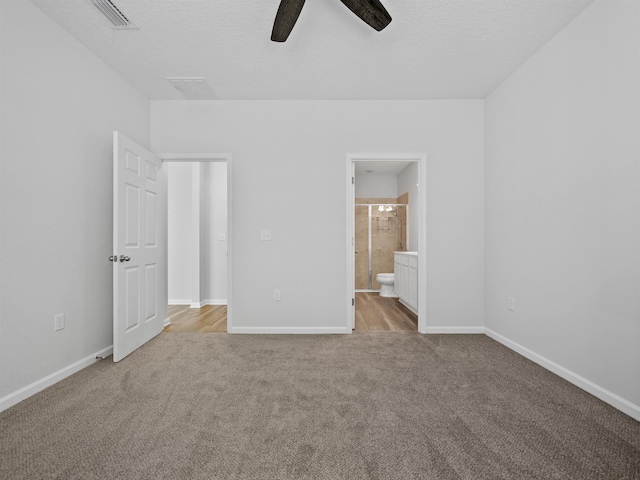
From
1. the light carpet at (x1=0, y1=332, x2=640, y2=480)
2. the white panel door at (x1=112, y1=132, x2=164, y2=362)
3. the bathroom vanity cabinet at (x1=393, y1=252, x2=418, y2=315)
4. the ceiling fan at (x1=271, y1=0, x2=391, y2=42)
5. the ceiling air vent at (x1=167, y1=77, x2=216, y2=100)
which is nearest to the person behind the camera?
the light carpet at (x1=0, y1=332, x2=640, y2=480)

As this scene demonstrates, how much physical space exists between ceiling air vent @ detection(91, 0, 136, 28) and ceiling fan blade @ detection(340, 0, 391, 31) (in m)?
1.59

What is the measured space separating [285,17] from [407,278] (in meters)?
3.73

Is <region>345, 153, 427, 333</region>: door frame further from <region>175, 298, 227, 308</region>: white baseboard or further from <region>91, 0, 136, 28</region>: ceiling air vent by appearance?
<region>175, 298, 227, 308</region>: white baseboard

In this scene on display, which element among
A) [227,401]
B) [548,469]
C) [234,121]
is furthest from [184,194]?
[548,469]

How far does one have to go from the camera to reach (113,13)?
82.0 inches

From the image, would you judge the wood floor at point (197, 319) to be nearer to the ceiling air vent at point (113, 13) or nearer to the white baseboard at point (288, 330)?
the white baseboard at point (288, 330)

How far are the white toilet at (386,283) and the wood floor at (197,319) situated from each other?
2.85m

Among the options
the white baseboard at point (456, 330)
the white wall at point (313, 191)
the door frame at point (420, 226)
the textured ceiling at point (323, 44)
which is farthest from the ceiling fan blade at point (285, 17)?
the white baseboard at point (456, 330)

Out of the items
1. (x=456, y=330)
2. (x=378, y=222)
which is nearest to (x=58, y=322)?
(x=456, y=330)

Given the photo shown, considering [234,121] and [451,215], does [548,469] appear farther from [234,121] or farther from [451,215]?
[234,121]

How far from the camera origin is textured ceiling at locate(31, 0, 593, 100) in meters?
2.05

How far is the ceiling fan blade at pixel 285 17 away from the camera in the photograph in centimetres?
166

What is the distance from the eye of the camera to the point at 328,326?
3.34 m

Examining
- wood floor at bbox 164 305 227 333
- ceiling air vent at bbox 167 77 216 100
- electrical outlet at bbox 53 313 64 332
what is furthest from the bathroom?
electrical outlet at bbox 53 313 64 332
